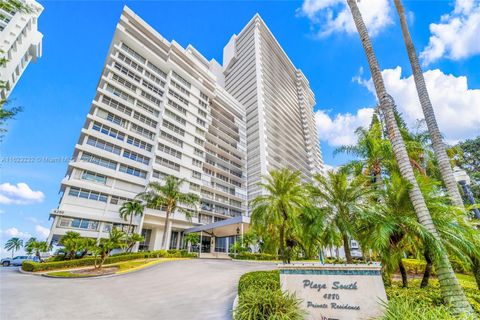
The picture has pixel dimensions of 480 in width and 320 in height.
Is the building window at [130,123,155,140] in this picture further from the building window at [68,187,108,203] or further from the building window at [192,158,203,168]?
the building window at [68,187,108,203]

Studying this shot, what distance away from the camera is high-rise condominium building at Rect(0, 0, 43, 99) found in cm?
3628

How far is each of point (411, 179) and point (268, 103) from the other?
64124mm

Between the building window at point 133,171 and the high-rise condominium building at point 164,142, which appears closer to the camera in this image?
the high-rise condominium building at point 164,142

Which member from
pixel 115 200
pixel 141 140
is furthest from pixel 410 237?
pixel 141 140

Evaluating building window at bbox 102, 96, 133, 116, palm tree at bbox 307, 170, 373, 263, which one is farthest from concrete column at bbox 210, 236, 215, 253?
palm tree at bbox 307, 170, 373, 263

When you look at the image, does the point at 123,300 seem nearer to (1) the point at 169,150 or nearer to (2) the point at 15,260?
(2) the point at 15,260

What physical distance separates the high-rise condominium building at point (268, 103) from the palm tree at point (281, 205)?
3687 centimetres

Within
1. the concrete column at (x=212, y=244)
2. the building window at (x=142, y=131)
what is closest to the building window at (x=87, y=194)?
the building window at (x=142, y=131)

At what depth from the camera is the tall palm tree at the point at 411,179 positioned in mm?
6219

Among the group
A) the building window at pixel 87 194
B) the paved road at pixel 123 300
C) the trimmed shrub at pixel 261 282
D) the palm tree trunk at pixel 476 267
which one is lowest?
the paved road at pixel 123 300

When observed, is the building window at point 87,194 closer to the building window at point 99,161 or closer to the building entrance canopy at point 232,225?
the building window at point 99,161

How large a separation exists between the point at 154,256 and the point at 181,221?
41.1 feet

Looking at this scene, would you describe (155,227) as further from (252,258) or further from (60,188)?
(252,258)

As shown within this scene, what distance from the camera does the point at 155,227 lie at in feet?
127
